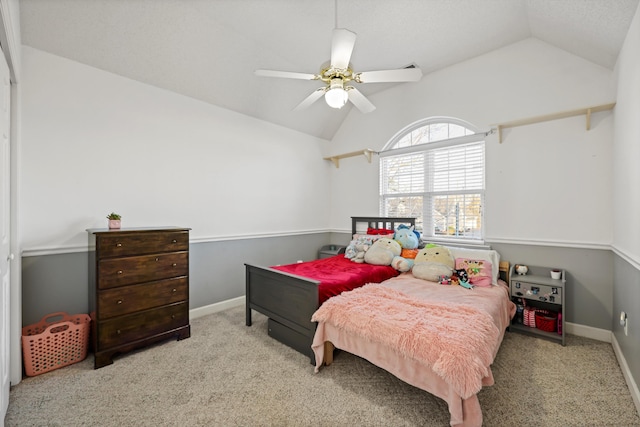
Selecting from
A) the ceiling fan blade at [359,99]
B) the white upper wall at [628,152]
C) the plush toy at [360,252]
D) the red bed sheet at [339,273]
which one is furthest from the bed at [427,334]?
the ceiling fan blade at [359,99]

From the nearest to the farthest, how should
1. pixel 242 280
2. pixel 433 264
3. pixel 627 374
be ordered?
pixel 627 374 < pixel 433 264 < pixel 242 280

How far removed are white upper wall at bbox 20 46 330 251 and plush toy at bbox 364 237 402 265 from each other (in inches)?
63.2

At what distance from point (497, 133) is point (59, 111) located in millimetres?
4619

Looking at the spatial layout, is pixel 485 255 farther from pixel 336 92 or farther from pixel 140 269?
pixel 140 269

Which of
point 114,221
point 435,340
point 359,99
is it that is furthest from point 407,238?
point 114,221

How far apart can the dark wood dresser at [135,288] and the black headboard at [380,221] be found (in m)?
2.72

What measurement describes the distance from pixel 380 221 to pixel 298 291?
228cm

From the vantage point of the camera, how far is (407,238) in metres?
3.68

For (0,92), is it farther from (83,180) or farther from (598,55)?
(598,55)

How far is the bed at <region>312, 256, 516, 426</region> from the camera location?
5.03ft

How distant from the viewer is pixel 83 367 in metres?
2.32

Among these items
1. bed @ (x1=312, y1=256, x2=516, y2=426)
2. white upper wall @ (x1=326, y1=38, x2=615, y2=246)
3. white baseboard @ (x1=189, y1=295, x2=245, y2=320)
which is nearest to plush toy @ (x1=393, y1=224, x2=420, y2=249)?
white upper wall @ (x1=326, y1=38, x2=615, y2=246)

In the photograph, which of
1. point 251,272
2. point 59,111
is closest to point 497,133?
point 251,272

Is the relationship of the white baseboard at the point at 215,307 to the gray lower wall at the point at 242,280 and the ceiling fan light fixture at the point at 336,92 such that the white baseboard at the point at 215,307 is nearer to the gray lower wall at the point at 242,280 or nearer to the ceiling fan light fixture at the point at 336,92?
the gray lower wall at the point at 242,280
